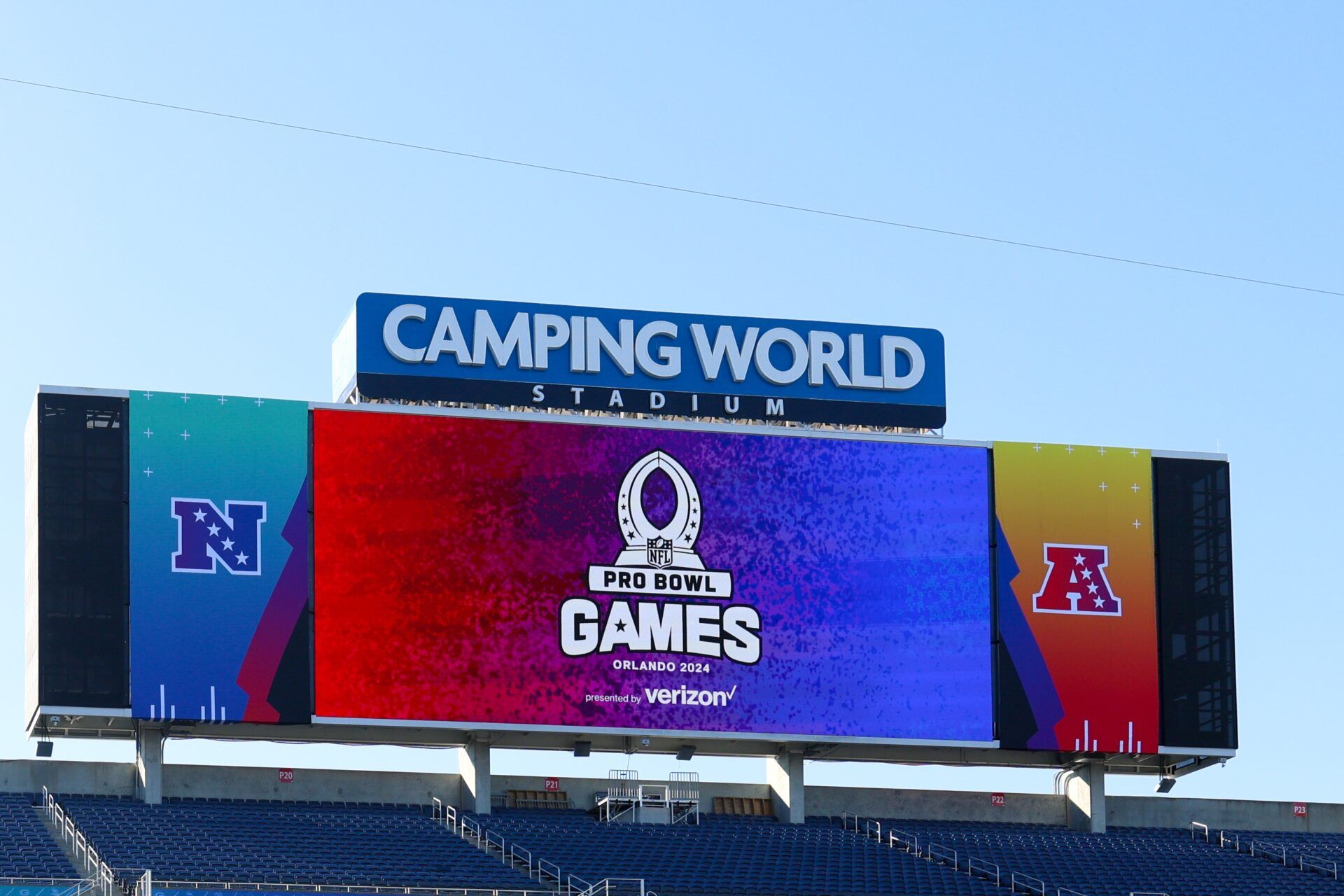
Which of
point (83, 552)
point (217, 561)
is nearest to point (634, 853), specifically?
point (217, 561)

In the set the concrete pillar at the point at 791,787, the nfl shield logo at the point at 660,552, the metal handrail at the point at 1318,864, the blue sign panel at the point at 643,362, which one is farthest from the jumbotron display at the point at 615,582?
the metal handrail at the point at 1318,864

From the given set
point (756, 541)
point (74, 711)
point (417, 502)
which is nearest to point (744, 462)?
point (756, 541)

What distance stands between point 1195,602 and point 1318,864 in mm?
4839

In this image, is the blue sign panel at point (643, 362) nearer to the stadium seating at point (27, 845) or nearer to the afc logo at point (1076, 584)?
the afc logo at point (1076, 584)

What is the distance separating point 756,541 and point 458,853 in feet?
22.5

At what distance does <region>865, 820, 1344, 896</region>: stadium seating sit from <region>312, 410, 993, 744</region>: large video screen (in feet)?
7.12

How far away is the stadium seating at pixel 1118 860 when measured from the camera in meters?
44.3

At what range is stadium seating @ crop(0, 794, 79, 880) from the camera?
38000 mm

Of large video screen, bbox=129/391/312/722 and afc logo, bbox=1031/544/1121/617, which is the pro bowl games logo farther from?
afc logo, bbox=1031/544/1121/617

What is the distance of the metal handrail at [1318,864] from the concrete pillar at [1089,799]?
325cm

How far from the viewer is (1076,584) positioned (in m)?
45.8

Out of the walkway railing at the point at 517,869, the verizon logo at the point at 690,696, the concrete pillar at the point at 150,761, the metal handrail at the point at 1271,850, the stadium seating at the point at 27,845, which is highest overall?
the verizon logo at the point at 690,696

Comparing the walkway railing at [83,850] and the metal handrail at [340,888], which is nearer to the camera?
the walkway railing at [83,850]

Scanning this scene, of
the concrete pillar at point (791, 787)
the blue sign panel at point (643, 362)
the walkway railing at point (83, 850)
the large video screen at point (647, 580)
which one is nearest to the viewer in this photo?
the walkway railing at point (83, 850)
